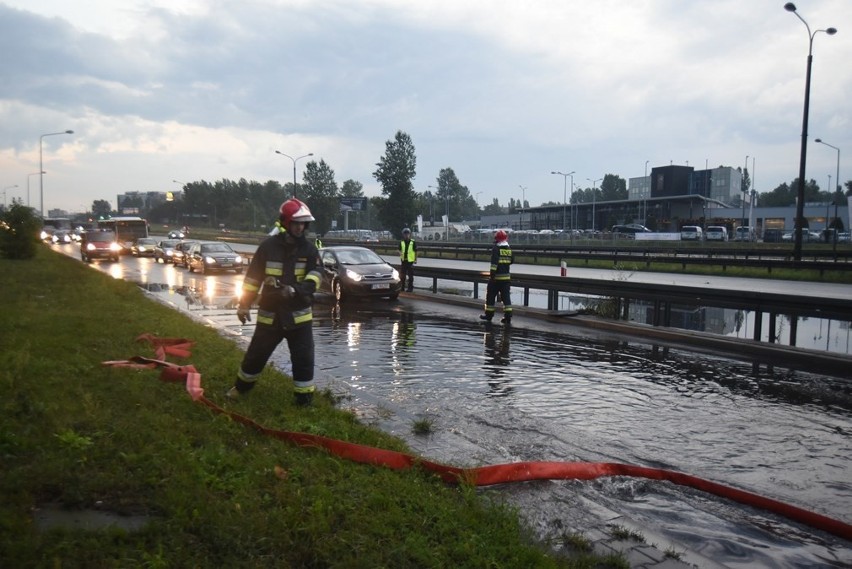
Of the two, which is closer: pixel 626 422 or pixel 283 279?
pixel 283 279

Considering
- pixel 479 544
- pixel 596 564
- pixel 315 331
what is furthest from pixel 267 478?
pixel 315 331

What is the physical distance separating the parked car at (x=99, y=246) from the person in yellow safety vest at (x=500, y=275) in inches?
1265

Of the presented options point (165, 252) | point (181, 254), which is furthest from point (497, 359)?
point (165, 252)

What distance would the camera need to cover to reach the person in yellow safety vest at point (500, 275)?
14.4 m

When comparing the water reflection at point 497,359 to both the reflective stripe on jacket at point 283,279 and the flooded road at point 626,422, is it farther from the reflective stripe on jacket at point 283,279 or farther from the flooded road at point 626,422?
the reflective stripe on jacket at point 283,279

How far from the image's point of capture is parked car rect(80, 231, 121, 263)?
3931 centimetres

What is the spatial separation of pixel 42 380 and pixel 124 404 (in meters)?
1.22

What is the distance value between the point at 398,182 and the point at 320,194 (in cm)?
2404

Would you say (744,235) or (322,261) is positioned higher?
(744,235)

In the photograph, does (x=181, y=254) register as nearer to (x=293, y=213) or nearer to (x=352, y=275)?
(x=352, y=275)

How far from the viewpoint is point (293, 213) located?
21.5ft

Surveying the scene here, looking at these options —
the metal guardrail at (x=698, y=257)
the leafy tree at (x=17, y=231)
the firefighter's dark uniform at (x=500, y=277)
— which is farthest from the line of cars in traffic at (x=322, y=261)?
the metal guardrail at (x=698, y=257)

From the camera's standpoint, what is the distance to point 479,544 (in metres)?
3.82

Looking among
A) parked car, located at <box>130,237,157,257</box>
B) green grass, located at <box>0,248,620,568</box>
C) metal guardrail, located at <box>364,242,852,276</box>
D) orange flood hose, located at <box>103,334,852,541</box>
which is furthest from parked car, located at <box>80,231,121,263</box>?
orange flood hose, located at <box>103,334,852,541</box>
